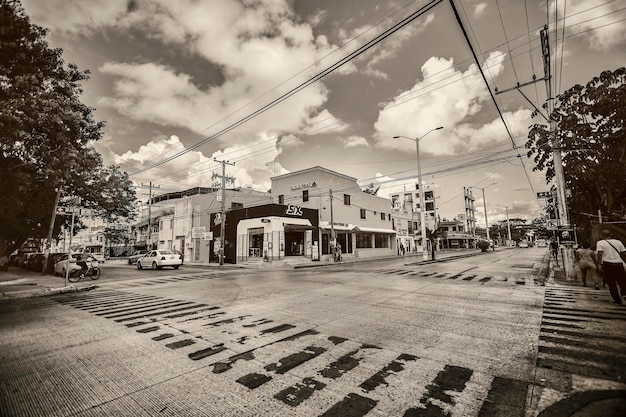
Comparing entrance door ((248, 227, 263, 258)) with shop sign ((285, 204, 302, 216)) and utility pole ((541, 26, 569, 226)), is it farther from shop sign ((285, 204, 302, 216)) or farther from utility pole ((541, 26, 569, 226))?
utility pole ((541, 26, 569, 226))

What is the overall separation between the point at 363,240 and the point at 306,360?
37138 millimetres

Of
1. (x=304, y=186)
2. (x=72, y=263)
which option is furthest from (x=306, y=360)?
(x=304, y=186)

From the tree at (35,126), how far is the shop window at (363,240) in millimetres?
28828

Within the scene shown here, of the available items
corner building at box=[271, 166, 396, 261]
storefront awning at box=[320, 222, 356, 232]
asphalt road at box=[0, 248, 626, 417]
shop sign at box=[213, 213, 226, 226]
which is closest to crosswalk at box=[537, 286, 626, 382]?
asphalt road at box=[0, 248, 626, 417]

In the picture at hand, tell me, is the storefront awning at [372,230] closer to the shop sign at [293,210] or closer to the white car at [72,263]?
the shop sign at [293,210]

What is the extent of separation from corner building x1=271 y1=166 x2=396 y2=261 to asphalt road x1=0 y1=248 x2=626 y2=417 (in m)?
24.3

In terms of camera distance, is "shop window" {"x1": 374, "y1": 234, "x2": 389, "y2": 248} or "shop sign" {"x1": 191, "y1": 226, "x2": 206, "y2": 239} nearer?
"shop sign" {"x1": 191, "y1": 226, "x2": 206, "y2": 239}

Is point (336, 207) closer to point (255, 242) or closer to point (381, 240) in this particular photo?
point (255, 242)

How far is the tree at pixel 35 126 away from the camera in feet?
41.6

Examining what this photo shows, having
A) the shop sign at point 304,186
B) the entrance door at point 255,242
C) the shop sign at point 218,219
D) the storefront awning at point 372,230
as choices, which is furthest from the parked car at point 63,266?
the storefront awning at point 372,230

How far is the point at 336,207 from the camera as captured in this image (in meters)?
35.5

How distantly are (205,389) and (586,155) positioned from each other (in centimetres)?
1850

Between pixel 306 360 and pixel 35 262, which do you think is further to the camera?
pixel 35 262

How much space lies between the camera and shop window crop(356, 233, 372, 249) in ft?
129
